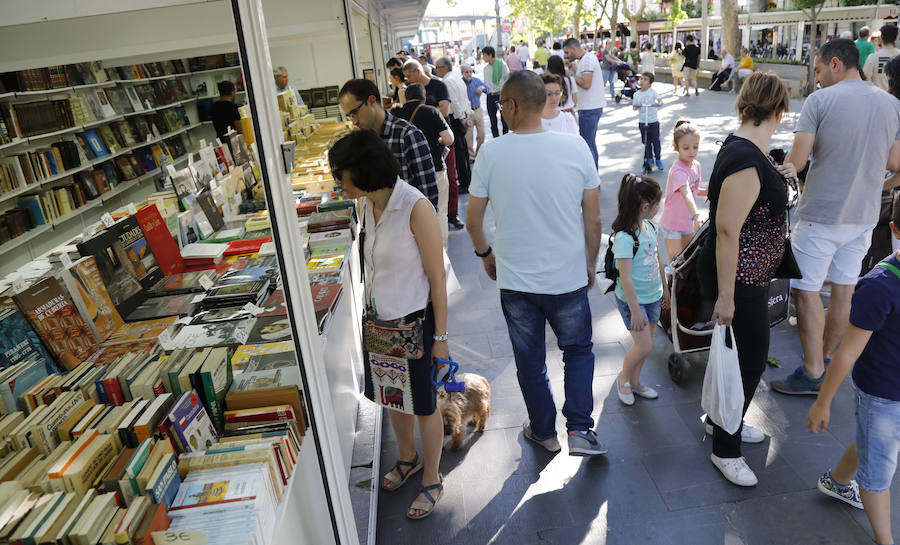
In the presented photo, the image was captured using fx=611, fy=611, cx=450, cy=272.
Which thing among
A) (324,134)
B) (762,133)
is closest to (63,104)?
(324,134)

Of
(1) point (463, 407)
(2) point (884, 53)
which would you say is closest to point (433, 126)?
(1) point (463, 407)

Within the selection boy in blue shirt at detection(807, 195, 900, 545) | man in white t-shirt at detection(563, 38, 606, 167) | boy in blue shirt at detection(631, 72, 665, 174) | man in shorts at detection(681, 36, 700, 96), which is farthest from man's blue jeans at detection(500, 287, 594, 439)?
man in shorts at detection(681, 36, 700, 96)

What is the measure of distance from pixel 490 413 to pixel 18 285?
7.92 ft

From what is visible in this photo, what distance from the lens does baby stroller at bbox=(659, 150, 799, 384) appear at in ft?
9.86

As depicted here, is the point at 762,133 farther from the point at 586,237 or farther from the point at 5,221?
the point at 5,221

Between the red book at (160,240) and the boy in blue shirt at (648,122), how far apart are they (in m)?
6.29

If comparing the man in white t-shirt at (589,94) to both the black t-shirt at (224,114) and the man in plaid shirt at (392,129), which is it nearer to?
the man in plaid shirt at (392,129)

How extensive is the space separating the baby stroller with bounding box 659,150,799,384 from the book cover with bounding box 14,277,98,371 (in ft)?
8.70

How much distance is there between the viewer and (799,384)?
3.33 m

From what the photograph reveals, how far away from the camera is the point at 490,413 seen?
134 inches

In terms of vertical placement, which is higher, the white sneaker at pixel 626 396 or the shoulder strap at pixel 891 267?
the shoulder strap at pixel 891 267

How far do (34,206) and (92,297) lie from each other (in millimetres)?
4655

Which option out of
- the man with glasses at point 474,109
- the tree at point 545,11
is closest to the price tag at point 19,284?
the man with glasses at point 474,109

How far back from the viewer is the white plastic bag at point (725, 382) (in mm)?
2539
